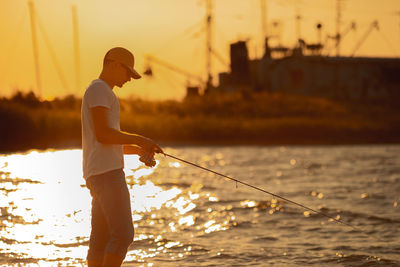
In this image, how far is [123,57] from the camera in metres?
5.28

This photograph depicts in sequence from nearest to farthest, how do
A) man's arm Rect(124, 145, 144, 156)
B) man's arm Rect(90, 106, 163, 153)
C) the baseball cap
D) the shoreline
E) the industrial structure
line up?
man's arm Rect(90, 106, 163, 153) < the baseball cap < man's arm Rect(124, 145, 144, 156) < the shoreline < the industrial structure

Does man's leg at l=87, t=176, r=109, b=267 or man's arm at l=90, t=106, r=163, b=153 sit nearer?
man's arm at l=90, t=106, r=163, b=153

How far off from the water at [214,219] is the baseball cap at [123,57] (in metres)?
2.69


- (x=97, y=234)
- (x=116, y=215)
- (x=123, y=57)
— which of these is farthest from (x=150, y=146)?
(x=97, y=234)

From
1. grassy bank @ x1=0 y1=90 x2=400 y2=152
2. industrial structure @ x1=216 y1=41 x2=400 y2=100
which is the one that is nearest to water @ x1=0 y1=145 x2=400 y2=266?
grassy bank @ x1=0 y1=90 x2=400 y2=152

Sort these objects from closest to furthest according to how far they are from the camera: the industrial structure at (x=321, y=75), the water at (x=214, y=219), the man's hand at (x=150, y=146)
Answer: the man's hand at (x=150, y=146) < the water at (x=214, y=219) < the industrial structure at (x=321, y=75)

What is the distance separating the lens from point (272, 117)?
150ft

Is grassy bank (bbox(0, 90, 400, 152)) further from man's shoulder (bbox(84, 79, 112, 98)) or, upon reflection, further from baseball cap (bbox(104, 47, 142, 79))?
man's shoulder (bbox(84, 79, 112, 98))

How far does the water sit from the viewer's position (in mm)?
7840

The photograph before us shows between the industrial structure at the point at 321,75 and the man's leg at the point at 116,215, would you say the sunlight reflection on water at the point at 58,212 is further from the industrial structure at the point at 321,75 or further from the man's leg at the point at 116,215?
the industrial structure at the point at 321,75

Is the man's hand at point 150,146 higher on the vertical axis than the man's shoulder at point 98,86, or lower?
lower

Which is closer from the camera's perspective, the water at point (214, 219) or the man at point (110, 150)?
the man at point (110, 150)

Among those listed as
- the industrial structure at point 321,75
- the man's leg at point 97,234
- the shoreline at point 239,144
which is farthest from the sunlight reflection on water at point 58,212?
the industrial structure at point 321,75

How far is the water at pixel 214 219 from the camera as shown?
7840 millimetres
